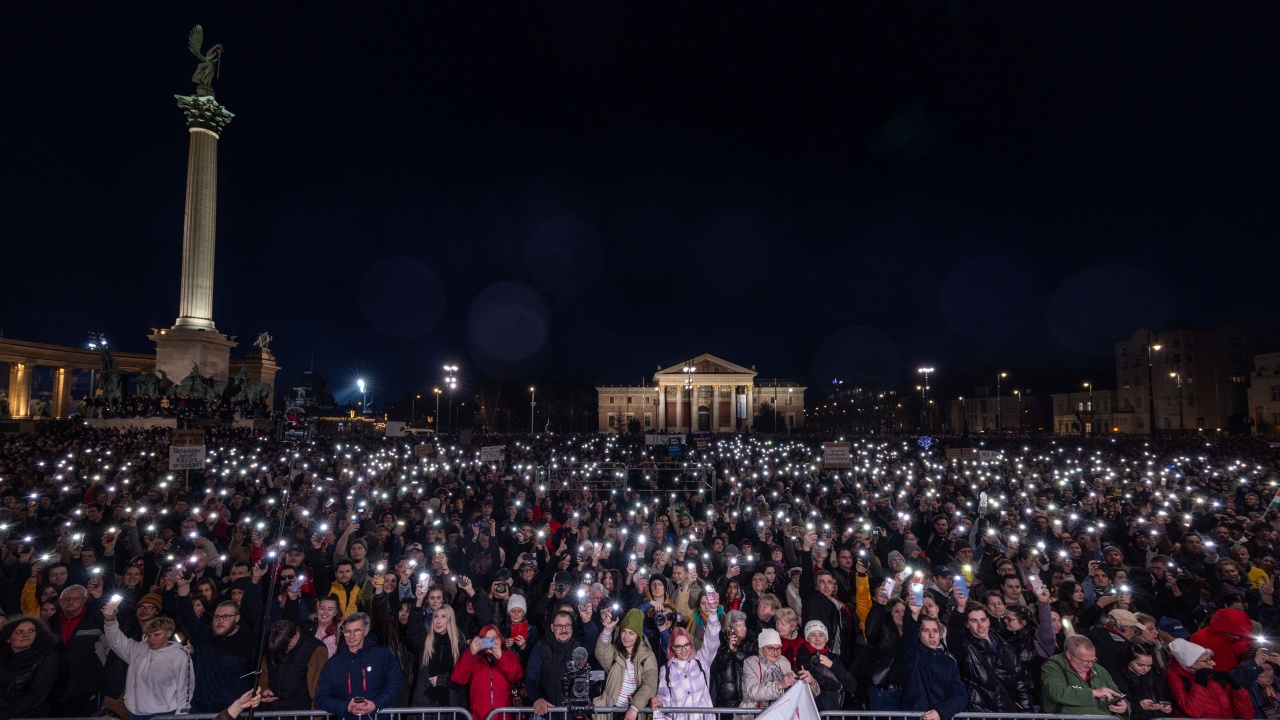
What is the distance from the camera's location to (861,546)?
29.0 feet

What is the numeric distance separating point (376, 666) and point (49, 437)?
25.7 meters

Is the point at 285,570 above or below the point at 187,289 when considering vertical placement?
below

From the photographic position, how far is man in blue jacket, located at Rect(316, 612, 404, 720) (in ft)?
15.4

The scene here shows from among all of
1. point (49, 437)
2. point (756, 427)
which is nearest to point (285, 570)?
point (49, 437)

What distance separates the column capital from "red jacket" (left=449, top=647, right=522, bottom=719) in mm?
34122

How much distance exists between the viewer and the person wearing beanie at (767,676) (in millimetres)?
4746

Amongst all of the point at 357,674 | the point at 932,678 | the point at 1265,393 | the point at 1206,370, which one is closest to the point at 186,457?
the point at 357,674

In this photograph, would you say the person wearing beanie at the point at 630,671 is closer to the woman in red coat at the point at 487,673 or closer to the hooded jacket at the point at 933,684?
the woman in red coat at the point at 487,673

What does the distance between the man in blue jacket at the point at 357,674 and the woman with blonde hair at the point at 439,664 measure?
16.5 inches

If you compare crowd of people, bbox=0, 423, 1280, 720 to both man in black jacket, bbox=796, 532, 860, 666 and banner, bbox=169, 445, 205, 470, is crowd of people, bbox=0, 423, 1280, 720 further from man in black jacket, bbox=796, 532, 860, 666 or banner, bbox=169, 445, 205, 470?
banner, bbox=169, 445, 205, 470

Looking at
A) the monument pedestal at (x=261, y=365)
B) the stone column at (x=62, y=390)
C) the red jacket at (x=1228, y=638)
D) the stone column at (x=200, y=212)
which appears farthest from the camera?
the stone column at (x=62, y=390)

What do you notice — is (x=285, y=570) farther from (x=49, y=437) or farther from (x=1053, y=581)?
(x=49, y=437)

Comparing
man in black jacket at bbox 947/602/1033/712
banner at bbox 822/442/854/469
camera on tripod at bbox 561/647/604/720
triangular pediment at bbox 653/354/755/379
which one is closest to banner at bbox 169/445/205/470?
camera on tripod at bbox 561/647/604/720

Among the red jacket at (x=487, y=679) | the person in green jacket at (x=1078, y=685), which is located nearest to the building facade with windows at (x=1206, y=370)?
the person in green jacket at (x=1078, y=685)
